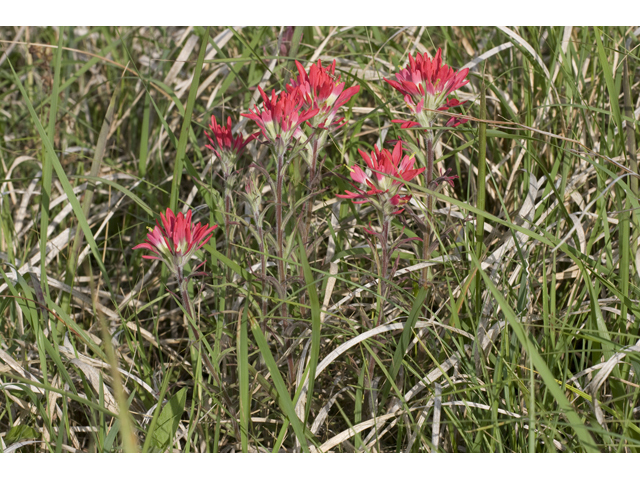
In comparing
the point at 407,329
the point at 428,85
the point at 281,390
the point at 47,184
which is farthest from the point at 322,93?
the point at 47,184

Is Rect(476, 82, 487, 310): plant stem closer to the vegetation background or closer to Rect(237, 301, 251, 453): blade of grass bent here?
the vegetation background

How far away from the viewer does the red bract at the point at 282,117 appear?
1.25 meters

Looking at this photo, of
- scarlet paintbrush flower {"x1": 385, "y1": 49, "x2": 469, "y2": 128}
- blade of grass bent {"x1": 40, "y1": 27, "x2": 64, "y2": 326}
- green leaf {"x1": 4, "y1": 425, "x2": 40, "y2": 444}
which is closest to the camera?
scarlet paintbrush flower {"x1": 385, "y1": 49, "x2": 469, "y2": 128}

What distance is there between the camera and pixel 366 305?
59.2 inches

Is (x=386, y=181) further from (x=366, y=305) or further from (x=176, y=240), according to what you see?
(x=176, y=240)

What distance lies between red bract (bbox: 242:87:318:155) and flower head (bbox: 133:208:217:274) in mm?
278

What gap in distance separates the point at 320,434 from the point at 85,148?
1.60m

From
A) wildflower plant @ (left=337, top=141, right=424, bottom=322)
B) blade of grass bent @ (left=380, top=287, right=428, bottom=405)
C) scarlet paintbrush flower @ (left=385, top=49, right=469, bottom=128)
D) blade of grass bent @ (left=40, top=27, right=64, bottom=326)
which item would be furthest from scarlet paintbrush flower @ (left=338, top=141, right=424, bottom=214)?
blade of grass bent @ (left=40, top=27, right=64, bottom=326)

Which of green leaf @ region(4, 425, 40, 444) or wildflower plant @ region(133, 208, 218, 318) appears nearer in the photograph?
wildflower plant @ region(133, 208, 218, 318)

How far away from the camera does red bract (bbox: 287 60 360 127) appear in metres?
1.31

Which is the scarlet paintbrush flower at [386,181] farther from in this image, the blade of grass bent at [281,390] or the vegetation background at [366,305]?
the blade of grass bent at [281,390]

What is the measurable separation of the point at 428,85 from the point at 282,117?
14.6 inches

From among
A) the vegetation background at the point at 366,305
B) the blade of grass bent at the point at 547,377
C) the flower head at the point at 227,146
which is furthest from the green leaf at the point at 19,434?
the blade of grass bent at the point at 547,377

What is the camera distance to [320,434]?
152 centimetres
